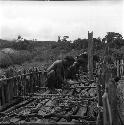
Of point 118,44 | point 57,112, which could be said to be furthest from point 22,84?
point 118,44

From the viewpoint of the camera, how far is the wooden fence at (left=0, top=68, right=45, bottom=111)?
833cm

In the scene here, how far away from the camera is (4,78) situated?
8.54 m

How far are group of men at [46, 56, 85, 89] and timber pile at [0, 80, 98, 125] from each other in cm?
113

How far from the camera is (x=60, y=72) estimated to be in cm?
1028

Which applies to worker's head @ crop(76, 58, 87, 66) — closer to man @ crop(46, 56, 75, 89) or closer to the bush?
man @ crop(46, 56, 75, 89)

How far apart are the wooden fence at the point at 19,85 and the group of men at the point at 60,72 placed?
0.73 meters

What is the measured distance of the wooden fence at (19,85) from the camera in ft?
27.3

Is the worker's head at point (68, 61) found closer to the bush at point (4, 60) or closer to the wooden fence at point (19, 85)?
the wooden fence at point (19, 85)

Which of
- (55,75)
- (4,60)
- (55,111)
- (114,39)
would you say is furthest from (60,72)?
(114,39)

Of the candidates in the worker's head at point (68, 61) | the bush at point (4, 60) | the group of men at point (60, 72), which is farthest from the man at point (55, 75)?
the bush at point (4, 60)

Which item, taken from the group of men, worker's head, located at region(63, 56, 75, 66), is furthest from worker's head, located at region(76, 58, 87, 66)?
worker's head, located at region(63, 56, 75, 66)

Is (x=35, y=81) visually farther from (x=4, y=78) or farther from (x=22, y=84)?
(x=4, y=78)

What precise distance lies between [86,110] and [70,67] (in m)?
4.44

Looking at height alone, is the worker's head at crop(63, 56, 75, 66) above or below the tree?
below
